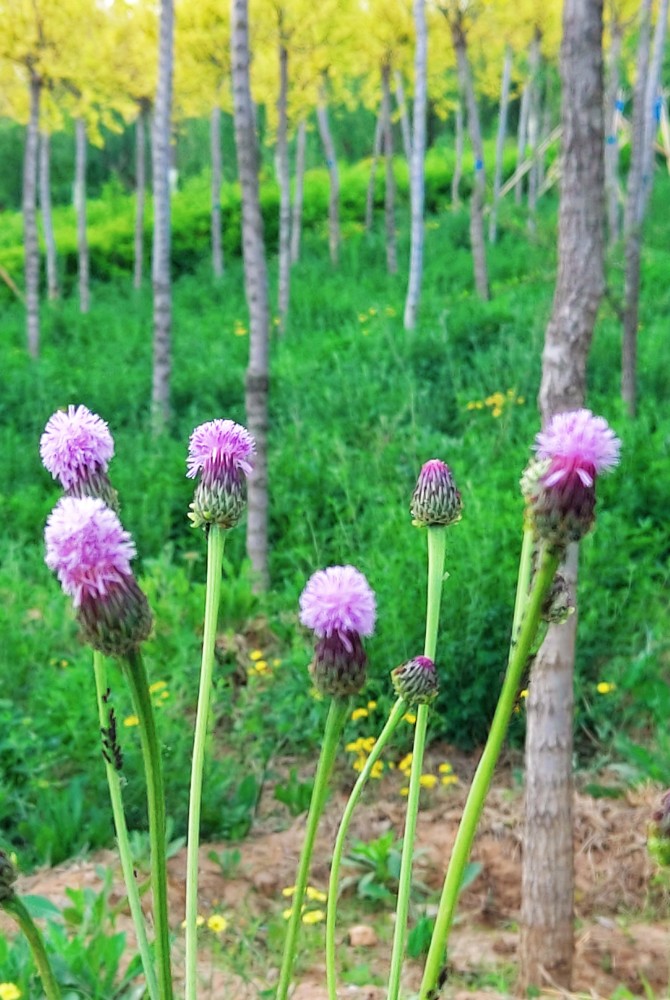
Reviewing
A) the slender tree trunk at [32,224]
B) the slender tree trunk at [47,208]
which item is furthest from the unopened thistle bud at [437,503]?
the slender tree trunk at [47,208]

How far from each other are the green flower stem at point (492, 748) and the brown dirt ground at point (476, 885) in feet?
6.45

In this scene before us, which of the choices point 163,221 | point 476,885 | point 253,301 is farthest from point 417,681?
point 163,221

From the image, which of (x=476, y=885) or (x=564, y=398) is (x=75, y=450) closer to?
(x=564, y=398)

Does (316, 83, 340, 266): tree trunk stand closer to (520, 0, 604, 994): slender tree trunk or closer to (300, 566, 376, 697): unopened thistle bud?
(520, 0, 604, 994): slender tree trunk

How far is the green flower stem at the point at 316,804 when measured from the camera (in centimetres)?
81

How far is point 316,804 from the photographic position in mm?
816

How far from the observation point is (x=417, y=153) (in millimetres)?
9578

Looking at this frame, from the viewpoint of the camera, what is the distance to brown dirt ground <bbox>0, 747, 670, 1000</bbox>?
2.83 meters

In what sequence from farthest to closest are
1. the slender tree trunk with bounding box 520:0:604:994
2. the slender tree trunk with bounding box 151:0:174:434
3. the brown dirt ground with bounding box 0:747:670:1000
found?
the slender tree trunk with bounding box 151:0:174:434, the brown dirt ground with bounding box 0:747:670:1000, the slender tree trunk with bounding box 520:0:604:994

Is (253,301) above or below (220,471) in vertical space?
above

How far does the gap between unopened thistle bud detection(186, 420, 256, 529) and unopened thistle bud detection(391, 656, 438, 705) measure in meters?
0.23

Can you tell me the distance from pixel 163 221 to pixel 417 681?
25.2 feet

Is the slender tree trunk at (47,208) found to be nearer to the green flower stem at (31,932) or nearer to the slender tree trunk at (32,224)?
the slender tree trunk at (32,224)

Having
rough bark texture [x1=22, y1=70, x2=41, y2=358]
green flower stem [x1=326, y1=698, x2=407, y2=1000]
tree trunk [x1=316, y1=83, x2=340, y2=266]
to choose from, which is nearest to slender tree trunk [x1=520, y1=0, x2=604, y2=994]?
green flower stem [x1=326, y1=698, x2=407, y2=1000]
